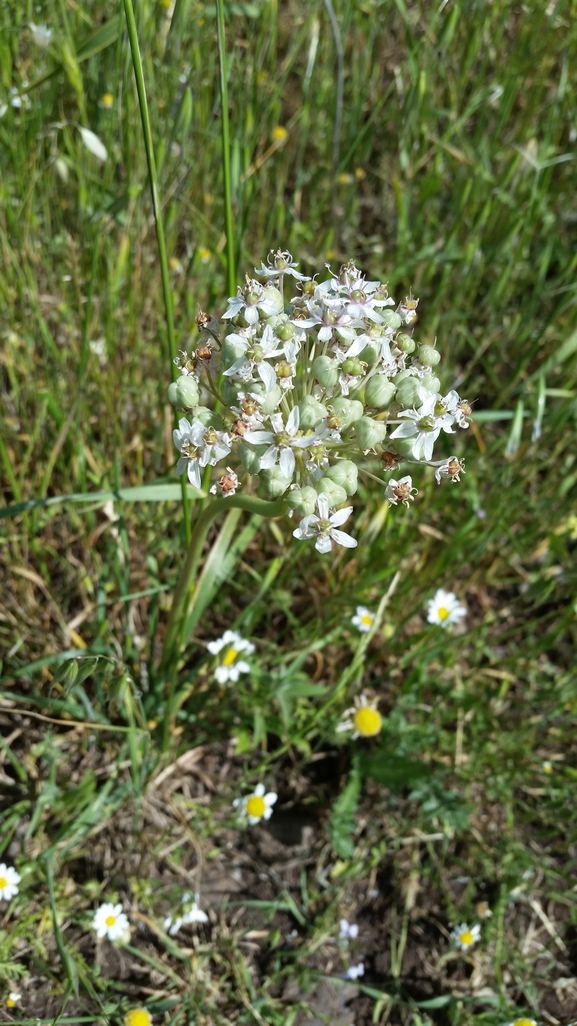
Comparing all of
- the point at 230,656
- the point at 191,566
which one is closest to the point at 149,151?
the point at 191,566

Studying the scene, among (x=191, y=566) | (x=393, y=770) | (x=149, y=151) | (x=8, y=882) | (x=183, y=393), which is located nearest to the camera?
(x=149, y=151)

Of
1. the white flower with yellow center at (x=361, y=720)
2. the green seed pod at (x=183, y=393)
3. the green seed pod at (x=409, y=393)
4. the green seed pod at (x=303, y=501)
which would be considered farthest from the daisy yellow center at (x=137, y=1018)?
the green seed pod at (x=409, y=393)

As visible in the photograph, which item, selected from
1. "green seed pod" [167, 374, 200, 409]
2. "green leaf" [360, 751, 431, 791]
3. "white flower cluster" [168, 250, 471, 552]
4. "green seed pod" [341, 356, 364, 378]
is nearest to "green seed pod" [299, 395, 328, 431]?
"white flower cluster" [168, 250, 471, 552]

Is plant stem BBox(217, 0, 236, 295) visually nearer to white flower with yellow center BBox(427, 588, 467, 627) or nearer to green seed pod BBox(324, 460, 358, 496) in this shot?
green seed pod BBox(324, 460, 358, 496)

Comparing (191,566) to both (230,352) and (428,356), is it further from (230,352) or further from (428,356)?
(428,356)

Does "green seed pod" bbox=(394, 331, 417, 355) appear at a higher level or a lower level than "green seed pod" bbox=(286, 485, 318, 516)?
higher

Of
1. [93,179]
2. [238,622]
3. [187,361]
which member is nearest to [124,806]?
[238,622]

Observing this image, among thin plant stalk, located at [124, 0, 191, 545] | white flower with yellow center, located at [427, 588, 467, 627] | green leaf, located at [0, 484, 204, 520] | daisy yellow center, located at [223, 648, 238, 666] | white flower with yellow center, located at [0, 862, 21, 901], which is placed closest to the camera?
thin plant stalk, located at [124, 0, 191, 545]
